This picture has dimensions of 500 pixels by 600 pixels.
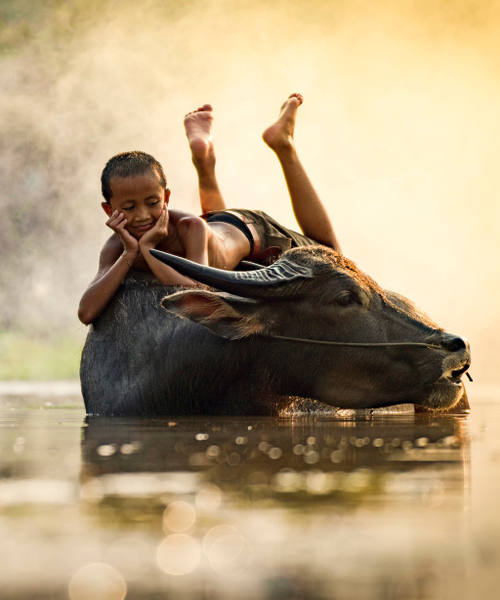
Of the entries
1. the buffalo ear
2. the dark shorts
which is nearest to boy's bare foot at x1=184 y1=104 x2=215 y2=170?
the dark shorts

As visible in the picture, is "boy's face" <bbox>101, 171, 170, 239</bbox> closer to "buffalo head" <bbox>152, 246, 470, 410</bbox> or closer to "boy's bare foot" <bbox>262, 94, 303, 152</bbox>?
"buffalo head" <bbox>152, 246, 470, 410</bbox>

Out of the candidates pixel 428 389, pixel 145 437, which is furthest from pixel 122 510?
pixel 428 389

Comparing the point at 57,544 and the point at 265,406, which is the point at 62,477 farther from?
the point at 265,406

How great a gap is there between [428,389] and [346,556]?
2.19 meters

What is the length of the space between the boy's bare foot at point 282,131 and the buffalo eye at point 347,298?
171cm

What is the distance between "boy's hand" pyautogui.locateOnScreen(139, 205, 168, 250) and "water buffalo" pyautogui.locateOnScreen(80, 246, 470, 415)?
1.05ft

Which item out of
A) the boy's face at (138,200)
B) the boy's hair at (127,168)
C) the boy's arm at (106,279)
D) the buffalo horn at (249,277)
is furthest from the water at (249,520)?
the boy's hair at (127,168)

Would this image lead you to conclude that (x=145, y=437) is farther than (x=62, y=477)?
Yes

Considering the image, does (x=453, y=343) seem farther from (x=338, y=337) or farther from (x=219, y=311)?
(x=219, y=311)

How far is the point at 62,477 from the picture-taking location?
5.14ft

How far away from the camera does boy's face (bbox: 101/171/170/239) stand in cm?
347

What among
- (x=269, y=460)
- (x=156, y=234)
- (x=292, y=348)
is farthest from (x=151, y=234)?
(x=269, y=460)

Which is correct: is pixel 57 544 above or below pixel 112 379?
below

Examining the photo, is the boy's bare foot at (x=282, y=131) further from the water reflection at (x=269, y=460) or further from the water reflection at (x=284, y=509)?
the water reflection at (x=284, y=509)
